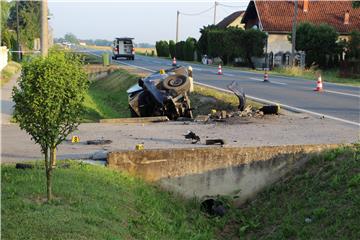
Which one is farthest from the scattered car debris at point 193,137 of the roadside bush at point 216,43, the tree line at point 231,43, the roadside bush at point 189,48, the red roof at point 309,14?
the roadside bush at point 189,48

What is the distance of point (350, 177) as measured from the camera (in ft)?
24.8

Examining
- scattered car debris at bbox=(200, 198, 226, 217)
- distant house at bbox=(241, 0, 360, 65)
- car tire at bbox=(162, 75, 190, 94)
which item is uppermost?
distant house at bbox=(241, 0, 360, 65)

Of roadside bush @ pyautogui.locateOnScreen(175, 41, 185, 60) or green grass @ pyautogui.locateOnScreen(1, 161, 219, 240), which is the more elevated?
roadside bush @ pyautogui.locateOnScreen(175, 41, 185, 60)

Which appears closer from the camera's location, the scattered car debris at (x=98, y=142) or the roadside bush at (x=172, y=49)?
the scattered car debris at (x=98, y=142)

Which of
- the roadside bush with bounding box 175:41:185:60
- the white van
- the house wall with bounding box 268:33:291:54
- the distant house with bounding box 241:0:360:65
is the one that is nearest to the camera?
the house wall with bounding box 268:33:291:54

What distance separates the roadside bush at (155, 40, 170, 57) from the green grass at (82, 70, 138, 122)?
43112 millimetres

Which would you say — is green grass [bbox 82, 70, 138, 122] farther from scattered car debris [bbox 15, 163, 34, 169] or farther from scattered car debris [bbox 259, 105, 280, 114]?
scattered car debris [bbox 15, 163, 34, 169]

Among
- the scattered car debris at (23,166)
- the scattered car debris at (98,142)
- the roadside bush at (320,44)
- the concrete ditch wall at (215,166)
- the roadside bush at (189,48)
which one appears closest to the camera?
the scattered car debris at (23,166)

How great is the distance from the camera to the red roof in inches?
2152

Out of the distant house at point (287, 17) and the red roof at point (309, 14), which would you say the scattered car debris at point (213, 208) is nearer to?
the distant house at point (287, 17)

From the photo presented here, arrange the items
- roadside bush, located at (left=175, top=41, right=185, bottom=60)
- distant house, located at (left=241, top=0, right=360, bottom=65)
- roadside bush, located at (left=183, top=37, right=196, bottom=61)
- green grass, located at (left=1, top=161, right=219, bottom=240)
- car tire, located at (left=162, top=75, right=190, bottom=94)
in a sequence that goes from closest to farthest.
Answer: green grass, located at (left=1, top=161, right=219, bottom=240), car tire, located at (left=162, top=75, right=190, bottom=94), distant house, located at (left=241, top=0, right=360, bottom=65), roadside bush, located at (left=183, top=37, right=196, bottom=61), roadside bush, located at (left=175, top=41, right=185, bottom=60)

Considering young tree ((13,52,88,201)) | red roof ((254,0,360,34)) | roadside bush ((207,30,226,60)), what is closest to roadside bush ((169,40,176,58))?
red roof ((254,0,360,34))

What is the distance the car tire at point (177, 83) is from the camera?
14.0 metres

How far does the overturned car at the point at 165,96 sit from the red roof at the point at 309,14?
4072 centimetres
